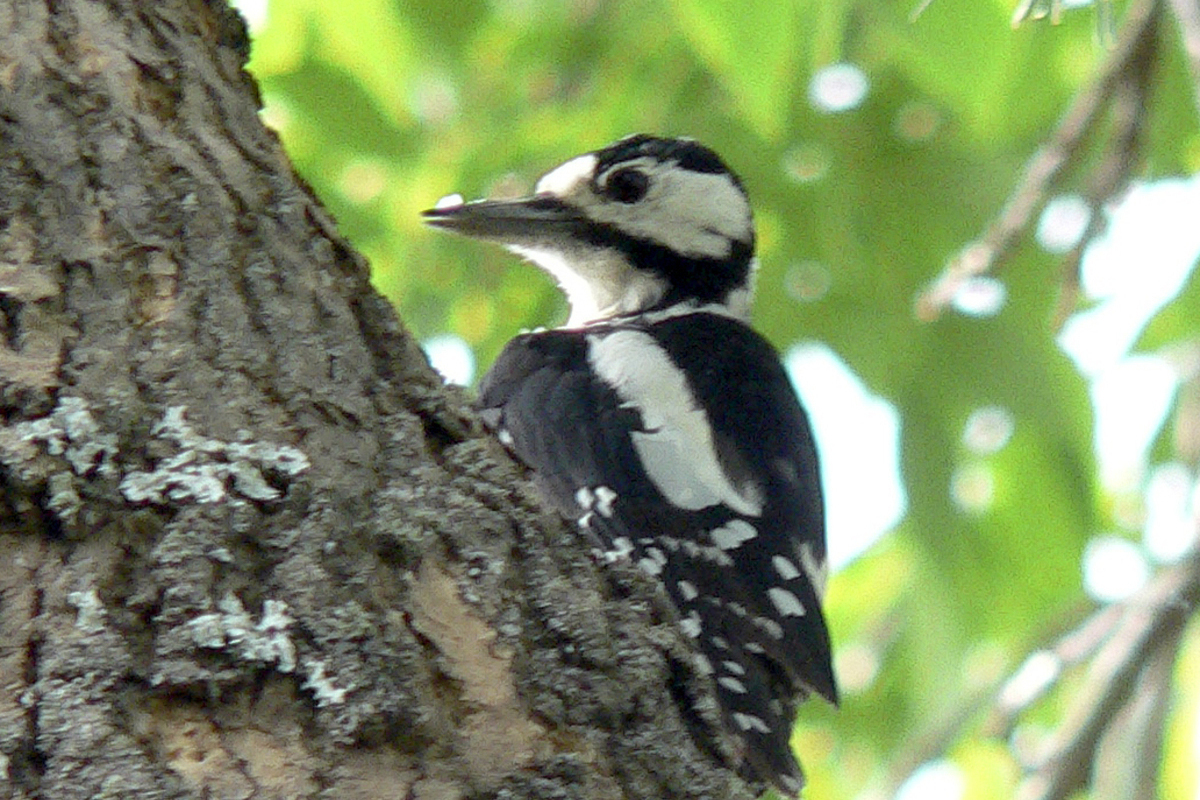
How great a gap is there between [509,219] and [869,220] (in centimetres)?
75

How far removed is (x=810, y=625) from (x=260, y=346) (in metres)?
1.17

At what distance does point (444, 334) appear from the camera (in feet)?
10.9

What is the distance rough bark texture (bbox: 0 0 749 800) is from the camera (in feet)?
3.93

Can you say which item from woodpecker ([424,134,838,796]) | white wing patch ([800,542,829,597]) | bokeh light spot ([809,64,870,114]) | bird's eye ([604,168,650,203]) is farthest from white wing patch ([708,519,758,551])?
bokeh light spot ([809,64,870,114])

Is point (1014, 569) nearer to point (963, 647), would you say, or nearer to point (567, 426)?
point (963, 647)

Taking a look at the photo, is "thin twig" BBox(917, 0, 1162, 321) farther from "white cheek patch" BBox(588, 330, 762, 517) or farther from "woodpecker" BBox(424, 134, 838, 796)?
"white cheek patch" BBox(588, 330, 762, 517)

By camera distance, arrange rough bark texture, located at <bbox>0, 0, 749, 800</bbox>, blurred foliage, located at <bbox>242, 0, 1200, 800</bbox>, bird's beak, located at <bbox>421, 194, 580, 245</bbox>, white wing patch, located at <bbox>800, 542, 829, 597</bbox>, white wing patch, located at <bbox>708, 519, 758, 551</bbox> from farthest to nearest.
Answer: blurred foliage, located at <bbox>242, 0, 1200, 800</bbox>, bird's beak, located at <bbox>421, 194, 580, 245</bbox>, white wing patch, located at <bbox>800, 542, 829, 597</bbox>, white wing patch, located at <bbox>708, 519, 758, 551</bbox>, rough bark texture, located at <bbox>0, 0, 749, 800</bbox>

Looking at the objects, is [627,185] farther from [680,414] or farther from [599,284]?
[680,414]

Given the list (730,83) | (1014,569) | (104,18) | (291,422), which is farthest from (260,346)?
(1014,569)

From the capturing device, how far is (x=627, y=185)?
3.25 m

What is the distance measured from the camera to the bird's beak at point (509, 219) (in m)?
2.99

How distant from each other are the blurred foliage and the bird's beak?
180mm

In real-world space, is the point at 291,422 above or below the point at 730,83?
below

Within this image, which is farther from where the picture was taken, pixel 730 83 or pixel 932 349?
pixel 932 349
